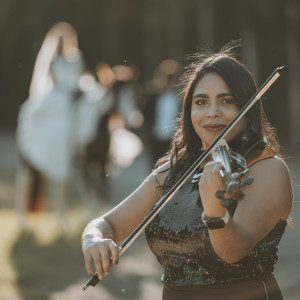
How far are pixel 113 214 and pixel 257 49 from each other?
1634 cm

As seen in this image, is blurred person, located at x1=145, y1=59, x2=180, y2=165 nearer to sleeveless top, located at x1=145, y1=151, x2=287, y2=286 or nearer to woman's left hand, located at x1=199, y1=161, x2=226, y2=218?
sleeveless top, located at x1=145, y1=151, x2=287, y2=286

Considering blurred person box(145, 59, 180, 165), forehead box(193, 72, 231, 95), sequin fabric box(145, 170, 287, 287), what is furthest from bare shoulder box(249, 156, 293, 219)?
blurred person box(145, 59, 180, 165)

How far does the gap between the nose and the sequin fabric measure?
0.24 meters

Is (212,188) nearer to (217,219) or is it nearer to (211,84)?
(217,219)

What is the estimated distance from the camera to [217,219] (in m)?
2.43

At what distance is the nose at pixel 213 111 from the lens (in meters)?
2.88

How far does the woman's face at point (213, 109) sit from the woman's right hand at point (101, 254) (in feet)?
1.75

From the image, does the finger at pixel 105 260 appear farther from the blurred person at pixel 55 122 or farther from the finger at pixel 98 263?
the blurred person at pixel 55 122

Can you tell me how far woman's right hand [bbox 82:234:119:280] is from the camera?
2.63 metres

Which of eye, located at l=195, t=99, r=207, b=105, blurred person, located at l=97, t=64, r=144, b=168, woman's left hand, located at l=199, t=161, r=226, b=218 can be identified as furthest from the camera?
blurred person, located at l=97, t=64, r=144, b=168

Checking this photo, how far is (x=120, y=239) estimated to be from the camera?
3.14m

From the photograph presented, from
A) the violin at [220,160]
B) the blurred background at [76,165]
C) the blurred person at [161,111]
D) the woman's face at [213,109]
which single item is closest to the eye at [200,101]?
the woman's face at [213,109]

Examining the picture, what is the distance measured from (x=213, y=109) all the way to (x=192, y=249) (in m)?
0.49

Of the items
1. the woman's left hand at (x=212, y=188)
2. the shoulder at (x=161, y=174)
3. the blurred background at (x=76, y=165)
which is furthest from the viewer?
the blurred background at (x=76, y=165)
